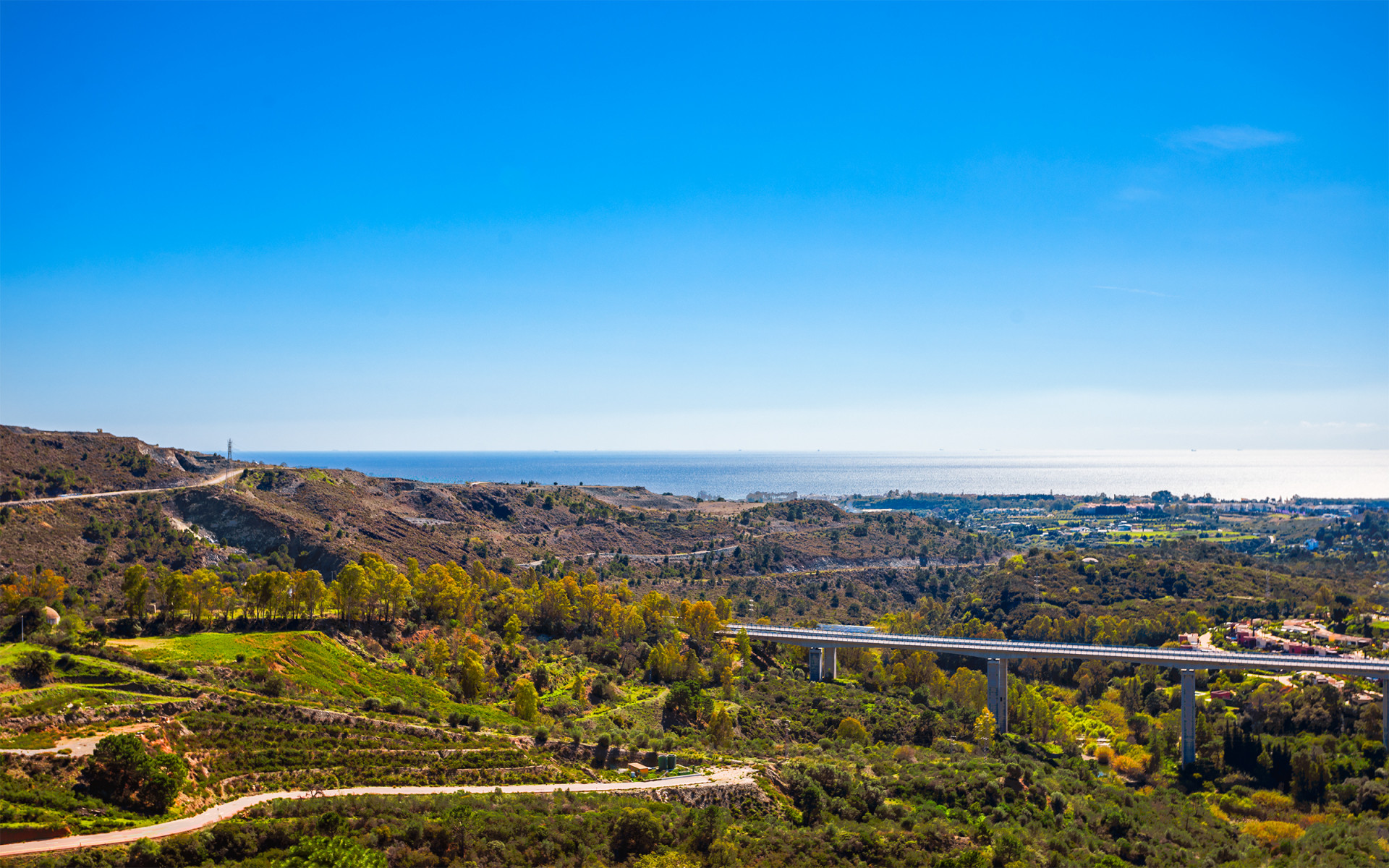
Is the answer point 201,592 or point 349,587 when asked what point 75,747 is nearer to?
point 201,592

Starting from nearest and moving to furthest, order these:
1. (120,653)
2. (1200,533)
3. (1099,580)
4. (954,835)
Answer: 1. (954,835)
2. (120,653)
3. (1099,580)
4. (1200,533)

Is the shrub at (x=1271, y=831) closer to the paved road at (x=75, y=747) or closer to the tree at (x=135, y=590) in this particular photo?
the paved road at (x=75, y=747)

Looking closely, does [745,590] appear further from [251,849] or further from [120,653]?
[251,849]

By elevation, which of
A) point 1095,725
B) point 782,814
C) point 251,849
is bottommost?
point 1095,725

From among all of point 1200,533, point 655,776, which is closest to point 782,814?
point 655,776

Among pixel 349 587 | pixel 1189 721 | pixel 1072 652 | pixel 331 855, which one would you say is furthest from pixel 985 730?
pixel 331 855

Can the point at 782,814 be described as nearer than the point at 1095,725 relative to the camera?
Yes
